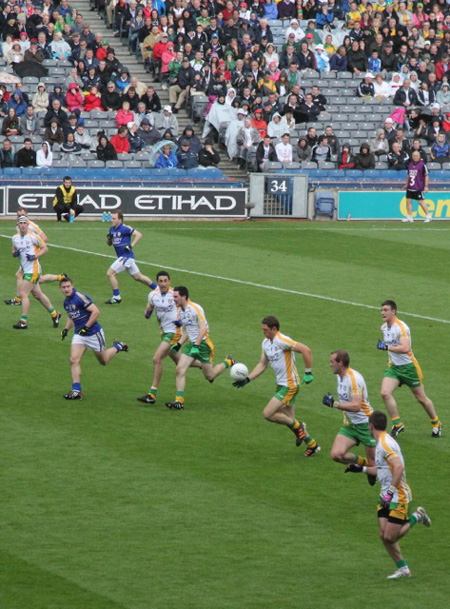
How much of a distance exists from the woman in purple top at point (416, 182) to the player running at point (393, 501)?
2679cm

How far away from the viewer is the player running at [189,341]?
17891 mm

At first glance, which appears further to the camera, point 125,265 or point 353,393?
point 125,265

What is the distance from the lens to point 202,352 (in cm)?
1827

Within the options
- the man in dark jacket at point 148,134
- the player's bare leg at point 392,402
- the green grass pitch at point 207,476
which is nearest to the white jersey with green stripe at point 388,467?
the green grass pitch at point 207,476

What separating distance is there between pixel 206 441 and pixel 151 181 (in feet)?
72.5

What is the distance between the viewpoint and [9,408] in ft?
59.2

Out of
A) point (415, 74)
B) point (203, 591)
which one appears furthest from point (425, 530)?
point (415, 74)

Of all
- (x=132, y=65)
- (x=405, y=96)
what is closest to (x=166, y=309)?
(x=132, y=65)

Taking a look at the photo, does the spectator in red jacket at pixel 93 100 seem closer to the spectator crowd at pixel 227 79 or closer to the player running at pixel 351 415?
the spectator crowd at pixel 227 79

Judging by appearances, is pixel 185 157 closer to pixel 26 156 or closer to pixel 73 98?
pixel 73 98

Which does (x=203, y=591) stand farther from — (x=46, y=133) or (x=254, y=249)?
(x=46, y=133)

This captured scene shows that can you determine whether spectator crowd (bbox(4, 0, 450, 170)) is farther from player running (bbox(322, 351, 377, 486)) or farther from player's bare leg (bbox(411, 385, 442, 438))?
player running (bbox(322, 351, 377, 486))

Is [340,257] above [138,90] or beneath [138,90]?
beneath

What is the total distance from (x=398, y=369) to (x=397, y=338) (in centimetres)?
44
